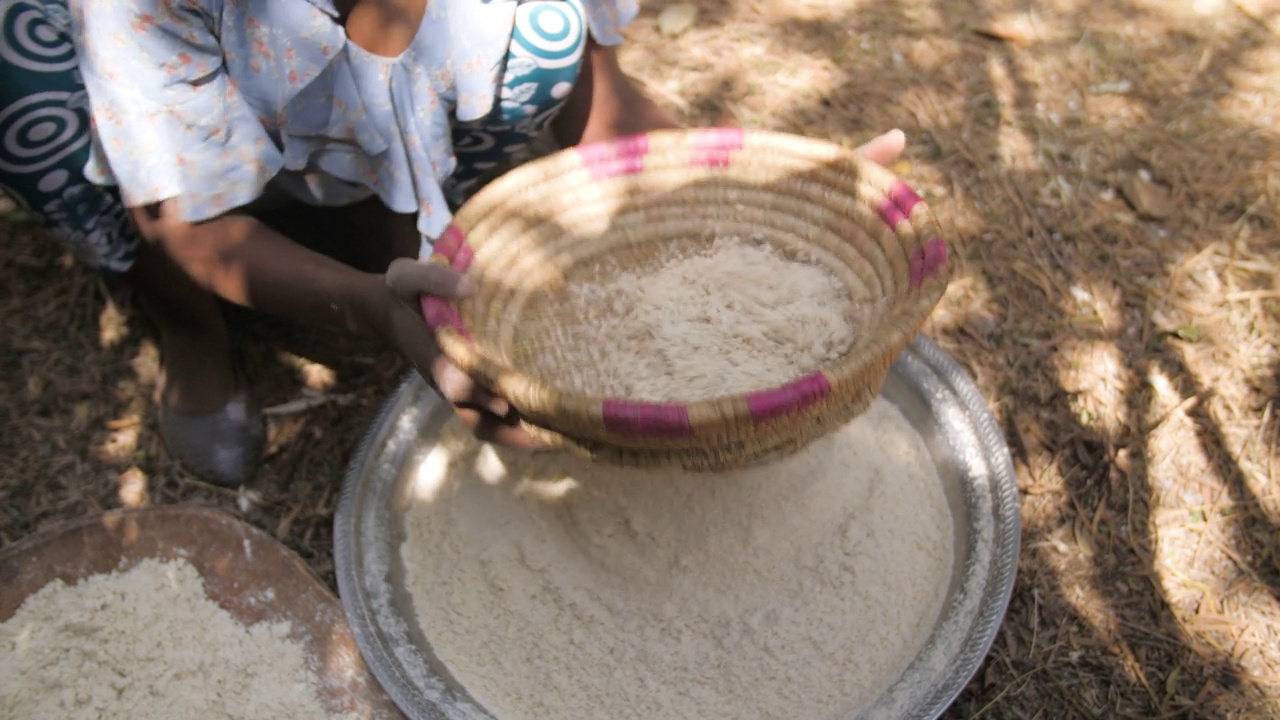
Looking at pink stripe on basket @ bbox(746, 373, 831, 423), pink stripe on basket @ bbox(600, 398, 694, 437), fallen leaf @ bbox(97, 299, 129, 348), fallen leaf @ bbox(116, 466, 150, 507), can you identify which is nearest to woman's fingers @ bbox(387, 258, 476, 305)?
pink stripe on basket @ bbox(600, 398, 694, 437)

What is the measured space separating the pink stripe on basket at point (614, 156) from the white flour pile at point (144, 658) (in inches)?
34.8

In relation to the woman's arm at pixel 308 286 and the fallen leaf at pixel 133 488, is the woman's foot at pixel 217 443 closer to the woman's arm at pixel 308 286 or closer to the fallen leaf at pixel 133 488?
the fallen leaf at pixel 133 488

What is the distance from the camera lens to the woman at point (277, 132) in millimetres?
1272

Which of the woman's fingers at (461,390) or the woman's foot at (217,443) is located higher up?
the woman's fingers at (461,390)

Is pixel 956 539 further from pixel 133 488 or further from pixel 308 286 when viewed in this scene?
pixel 133 488

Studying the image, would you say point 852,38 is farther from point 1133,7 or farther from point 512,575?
point 512,575

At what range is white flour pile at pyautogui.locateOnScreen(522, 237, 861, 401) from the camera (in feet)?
4.17

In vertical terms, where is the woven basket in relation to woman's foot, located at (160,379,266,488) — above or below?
above

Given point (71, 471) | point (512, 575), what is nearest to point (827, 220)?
point (512, 575)

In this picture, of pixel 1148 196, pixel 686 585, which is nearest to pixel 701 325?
pixel 686 585

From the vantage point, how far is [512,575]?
60.4 inches

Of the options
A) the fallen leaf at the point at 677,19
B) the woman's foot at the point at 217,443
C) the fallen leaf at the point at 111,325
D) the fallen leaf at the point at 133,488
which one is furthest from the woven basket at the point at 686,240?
the fallen leaf at the point at 677,19

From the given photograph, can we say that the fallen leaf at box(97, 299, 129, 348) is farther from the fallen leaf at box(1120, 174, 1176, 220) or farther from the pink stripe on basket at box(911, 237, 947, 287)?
the fallen leaf at box(1120, 174, 1176, 220)

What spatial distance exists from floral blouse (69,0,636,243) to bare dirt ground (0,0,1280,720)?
0.55m
